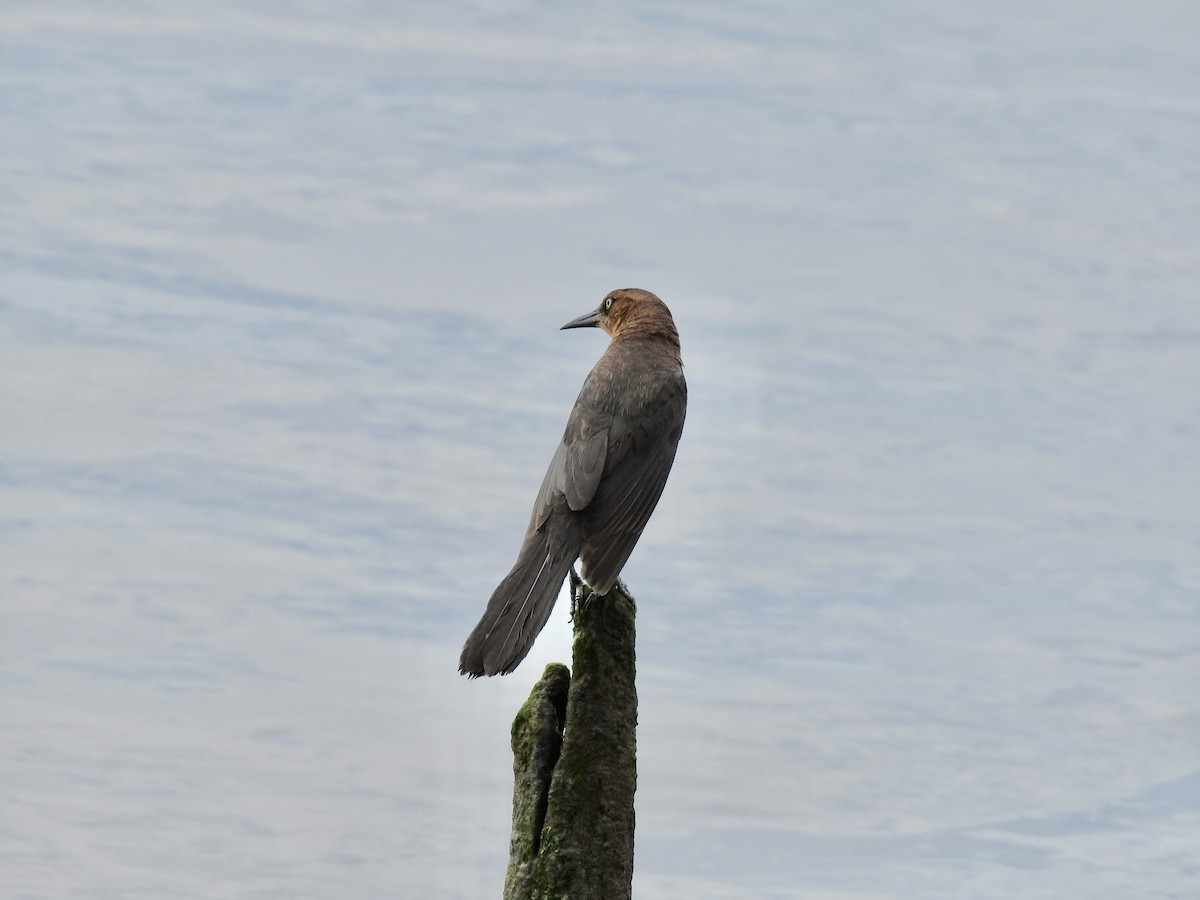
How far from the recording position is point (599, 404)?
40.1 feet

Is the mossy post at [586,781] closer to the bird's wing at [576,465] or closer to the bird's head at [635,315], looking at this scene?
the bird's wing at [576,465]

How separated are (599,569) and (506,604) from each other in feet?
2.27

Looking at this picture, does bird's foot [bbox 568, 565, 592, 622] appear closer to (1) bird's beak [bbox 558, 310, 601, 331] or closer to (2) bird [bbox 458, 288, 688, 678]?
(2) bird [bbox 458, 288, 688, 678]

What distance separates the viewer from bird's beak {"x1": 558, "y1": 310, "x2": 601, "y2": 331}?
1379 centimetres

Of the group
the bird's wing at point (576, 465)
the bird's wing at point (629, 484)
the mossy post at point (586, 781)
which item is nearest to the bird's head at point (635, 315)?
the bird's wing at point (629, 484)

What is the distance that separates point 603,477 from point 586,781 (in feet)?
7.86

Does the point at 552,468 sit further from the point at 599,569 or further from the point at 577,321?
the point at 577,321

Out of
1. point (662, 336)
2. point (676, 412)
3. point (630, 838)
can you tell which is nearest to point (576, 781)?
point (630, 838)

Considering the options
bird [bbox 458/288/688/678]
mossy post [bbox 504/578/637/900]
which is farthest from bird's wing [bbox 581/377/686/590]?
mossy post [bbox 504/578/637/900]

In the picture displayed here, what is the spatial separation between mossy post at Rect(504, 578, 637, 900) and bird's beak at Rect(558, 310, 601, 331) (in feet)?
12.6

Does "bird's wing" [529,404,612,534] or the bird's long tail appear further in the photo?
"bird's wing" [529,404,612,534]

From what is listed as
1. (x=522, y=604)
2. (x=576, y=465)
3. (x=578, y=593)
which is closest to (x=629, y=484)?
(x=576, y=465)

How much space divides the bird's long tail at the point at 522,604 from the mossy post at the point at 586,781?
13.2 inches

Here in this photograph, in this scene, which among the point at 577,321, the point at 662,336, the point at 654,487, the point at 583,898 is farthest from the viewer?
the point at 577,321
